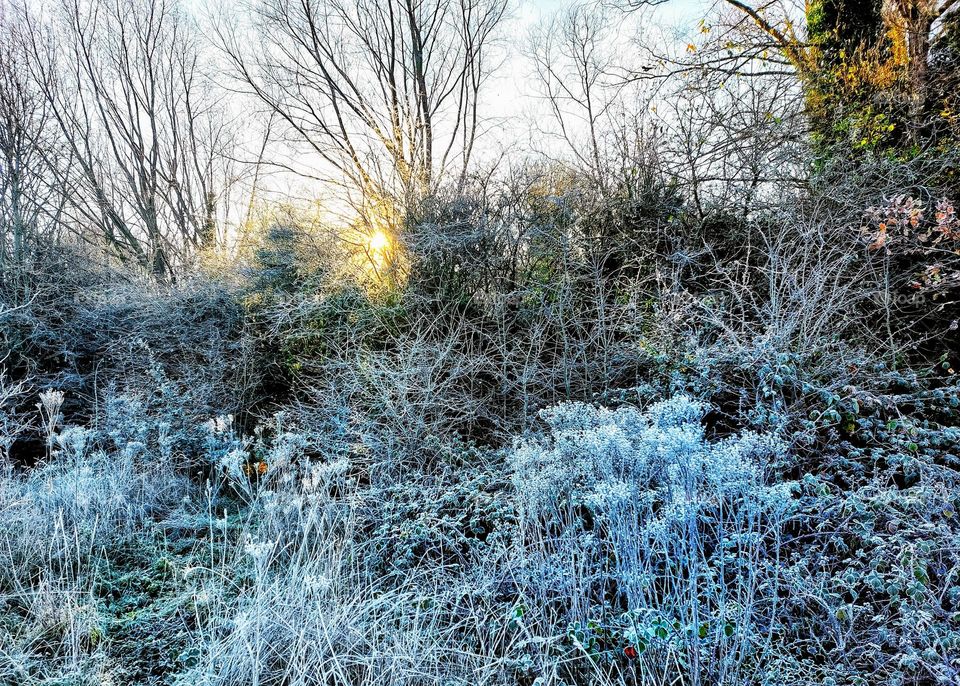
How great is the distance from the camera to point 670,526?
280cm

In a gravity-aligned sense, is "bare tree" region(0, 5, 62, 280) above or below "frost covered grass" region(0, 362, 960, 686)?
above

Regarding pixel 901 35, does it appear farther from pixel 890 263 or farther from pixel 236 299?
pixel 236 299

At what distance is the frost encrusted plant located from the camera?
95.7 inches

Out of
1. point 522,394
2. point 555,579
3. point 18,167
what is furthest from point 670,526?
point 18,167

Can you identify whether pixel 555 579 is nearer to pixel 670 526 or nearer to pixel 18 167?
pixel 670 526

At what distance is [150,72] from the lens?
1258cm

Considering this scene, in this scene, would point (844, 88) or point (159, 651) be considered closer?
point (159, 651)

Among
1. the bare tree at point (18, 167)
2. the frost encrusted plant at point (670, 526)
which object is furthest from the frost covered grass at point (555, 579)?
the bare tree at point (18, 167)

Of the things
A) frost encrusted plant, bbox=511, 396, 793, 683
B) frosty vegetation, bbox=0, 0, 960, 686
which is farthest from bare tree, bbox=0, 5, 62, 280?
frost encrusted plant, bbox=511, 396, 793, 683

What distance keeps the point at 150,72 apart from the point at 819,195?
14111 millimetres

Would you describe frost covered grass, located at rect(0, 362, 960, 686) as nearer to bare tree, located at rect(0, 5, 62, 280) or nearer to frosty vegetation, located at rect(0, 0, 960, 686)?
frosty vegetation, located at rect(0, 0, 960, 686)

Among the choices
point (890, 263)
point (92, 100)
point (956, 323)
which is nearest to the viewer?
point (956, 323)

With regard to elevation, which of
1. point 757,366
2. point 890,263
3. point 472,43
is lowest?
point 757,366

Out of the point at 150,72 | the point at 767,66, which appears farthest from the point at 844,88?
the point at 150,72
